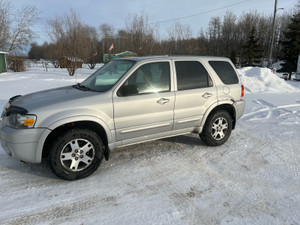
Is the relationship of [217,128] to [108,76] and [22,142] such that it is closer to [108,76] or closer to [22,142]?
[108,76]

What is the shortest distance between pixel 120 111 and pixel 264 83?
Result: 1311 cm

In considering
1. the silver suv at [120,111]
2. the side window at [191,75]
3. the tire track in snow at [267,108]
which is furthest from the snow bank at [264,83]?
the side window at [191,75]

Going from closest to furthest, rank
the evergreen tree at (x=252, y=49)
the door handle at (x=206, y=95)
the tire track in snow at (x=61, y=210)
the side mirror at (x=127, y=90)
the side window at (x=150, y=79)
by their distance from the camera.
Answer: the tire track in snow at (x=61, y=210), the side mirror at (x=127, y=90), the side window at (x=150, y=79), the door handle at (x=206, y=95), the evergreen tree at (x=252, y=49)

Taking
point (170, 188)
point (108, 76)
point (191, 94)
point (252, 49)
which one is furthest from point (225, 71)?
point (252, 49)

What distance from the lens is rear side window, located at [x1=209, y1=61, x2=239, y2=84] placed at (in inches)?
176

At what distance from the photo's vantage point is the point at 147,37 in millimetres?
22391

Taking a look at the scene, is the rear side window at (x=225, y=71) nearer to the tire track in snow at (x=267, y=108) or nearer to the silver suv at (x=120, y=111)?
the silver suv at (x=120, y=111)

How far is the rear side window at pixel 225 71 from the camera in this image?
448 cm

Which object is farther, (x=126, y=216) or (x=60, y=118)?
(x=60, y=118)

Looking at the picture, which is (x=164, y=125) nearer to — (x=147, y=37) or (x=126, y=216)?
(x=126, y=216)

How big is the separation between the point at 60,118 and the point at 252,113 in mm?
6295

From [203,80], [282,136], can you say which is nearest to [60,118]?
[203,80]

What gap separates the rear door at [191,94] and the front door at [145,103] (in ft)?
0.59

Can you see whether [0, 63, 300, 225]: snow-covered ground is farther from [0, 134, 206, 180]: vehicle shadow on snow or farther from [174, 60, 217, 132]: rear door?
[174, 60, 217, 132]: rear door
